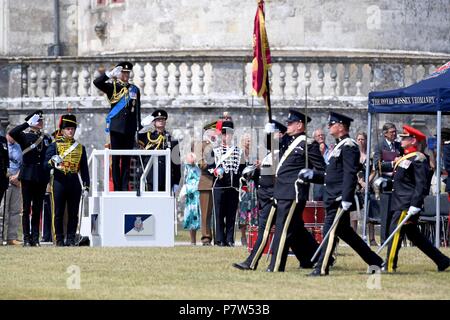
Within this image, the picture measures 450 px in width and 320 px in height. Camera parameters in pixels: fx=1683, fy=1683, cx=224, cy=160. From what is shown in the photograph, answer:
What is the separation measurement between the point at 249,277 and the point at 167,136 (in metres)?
7.05

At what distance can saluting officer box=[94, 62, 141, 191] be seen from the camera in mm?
24656

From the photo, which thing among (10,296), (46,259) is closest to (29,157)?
(46,259)

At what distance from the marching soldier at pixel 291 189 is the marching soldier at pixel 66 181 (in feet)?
18.0

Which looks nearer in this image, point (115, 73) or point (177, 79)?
point (115, 73)

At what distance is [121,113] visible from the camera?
2466cm

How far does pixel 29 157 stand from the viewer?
2512 centimetres

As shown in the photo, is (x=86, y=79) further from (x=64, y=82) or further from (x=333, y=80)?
(x=333, y=80)

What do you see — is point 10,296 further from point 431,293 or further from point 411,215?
point 411,215

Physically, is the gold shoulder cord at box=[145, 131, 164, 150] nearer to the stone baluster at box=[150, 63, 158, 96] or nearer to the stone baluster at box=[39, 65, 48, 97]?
the stone baluster at box=[150, 63, 158, 96]

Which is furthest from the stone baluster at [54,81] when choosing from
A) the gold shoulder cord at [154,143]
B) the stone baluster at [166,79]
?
the gold shoulder cord at [154,143]

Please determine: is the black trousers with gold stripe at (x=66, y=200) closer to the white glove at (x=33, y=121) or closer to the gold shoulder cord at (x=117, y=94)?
the white glove at (x=33, y=121)

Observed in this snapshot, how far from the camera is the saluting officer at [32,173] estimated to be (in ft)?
82.0

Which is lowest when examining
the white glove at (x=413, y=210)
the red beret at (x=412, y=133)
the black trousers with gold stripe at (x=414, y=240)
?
the black trousers with gold stripe at (x=414, y=240)

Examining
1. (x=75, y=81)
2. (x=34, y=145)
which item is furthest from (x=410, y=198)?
(x=75, y=81)
